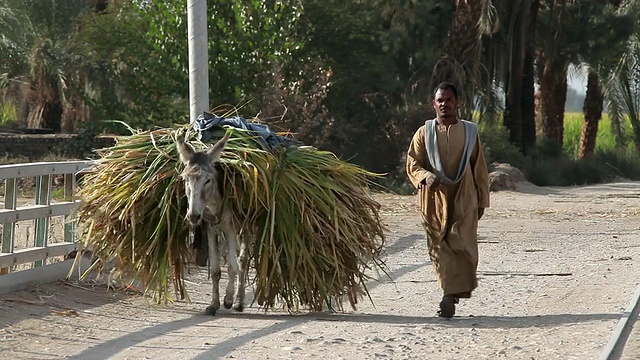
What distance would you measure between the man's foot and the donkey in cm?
170

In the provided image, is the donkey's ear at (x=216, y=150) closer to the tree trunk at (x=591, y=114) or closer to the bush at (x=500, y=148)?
the bush at (x=500, y=148)

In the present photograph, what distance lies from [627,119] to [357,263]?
37.1 meters

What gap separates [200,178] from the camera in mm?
10242

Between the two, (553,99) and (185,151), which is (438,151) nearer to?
(185,151)

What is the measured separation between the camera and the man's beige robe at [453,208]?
420 inches

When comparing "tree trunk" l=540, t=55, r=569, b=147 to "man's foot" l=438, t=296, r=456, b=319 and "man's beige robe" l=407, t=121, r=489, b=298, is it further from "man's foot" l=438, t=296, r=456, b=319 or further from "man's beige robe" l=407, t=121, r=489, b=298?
"man's foot" l=438, t=296, r=456, b=319

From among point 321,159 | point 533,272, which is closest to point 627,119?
point 533,272

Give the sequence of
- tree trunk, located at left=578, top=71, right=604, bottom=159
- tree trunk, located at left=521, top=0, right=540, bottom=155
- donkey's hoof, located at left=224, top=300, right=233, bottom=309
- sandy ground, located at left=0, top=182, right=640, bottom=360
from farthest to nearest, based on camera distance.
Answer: tree trunk, located at left=578, top=71, right=604, bottom=159
tree trunk, located at left=521, top=0, right=540, bottom=155
donkey's hoof, located at left=224, top=300, right=233, bottom=309
sandy ground, located at left=0, top=182, right=640, bottom=360

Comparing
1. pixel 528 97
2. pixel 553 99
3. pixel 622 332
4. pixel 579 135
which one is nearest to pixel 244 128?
pixel 622 332

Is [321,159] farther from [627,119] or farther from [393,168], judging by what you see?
[627,119]

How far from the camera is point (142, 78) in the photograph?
1078 inches

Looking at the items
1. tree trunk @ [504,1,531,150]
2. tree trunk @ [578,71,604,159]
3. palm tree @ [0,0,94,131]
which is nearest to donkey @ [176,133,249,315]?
palm tree @ [0,0,94,131]

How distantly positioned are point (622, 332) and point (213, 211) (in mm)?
3353

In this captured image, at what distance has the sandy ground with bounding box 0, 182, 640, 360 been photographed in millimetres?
8984
